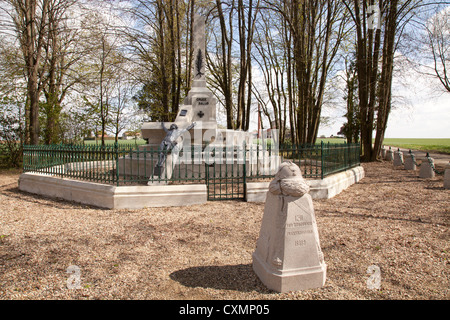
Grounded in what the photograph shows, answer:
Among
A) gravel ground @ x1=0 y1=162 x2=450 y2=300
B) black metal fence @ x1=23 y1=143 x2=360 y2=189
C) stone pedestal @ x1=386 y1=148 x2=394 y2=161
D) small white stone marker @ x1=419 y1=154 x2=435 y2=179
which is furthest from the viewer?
stone pedestal @ x1=386 y1=148 x2=394 y2=161

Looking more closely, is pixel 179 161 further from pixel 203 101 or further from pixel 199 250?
pixel 203 101

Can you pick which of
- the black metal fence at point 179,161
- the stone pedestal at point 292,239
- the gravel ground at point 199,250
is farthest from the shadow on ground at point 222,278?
the black metal fence at point 179,161

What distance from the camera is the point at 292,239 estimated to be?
3.17 meters

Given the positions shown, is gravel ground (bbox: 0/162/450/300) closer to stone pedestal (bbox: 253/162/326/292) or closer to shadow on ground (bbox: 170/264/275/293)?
shadow on ground (bbox: 170/264/275/293)

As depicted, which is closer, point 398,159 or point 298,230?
point 298,230

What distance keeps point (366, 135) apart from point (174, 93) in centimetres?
1185

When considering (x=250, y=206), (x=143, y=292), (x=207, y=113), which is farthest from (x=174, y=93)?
(x=143, y=292)

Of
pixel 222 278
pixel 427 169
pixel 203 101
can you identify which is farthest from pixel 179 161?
pixel 427 169

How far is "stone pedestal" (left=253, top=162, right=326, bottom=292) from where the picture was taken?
10.4 feet

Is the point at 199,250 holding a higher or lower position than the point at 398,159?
lower

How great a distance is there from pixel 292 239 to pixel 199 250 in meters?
1.77

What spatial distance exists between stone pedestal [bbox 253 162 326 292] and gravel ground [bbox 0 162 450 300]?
0.15m

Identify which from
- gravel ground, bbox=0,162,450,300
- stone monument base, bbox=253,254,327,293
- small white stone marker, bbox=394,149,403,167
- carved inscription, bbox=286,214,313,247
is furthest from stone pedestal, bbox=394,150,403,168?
carved inscription, bbox=286,214,313,247

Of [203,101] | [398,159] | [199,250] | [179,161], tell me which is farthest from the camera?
[398,159]
